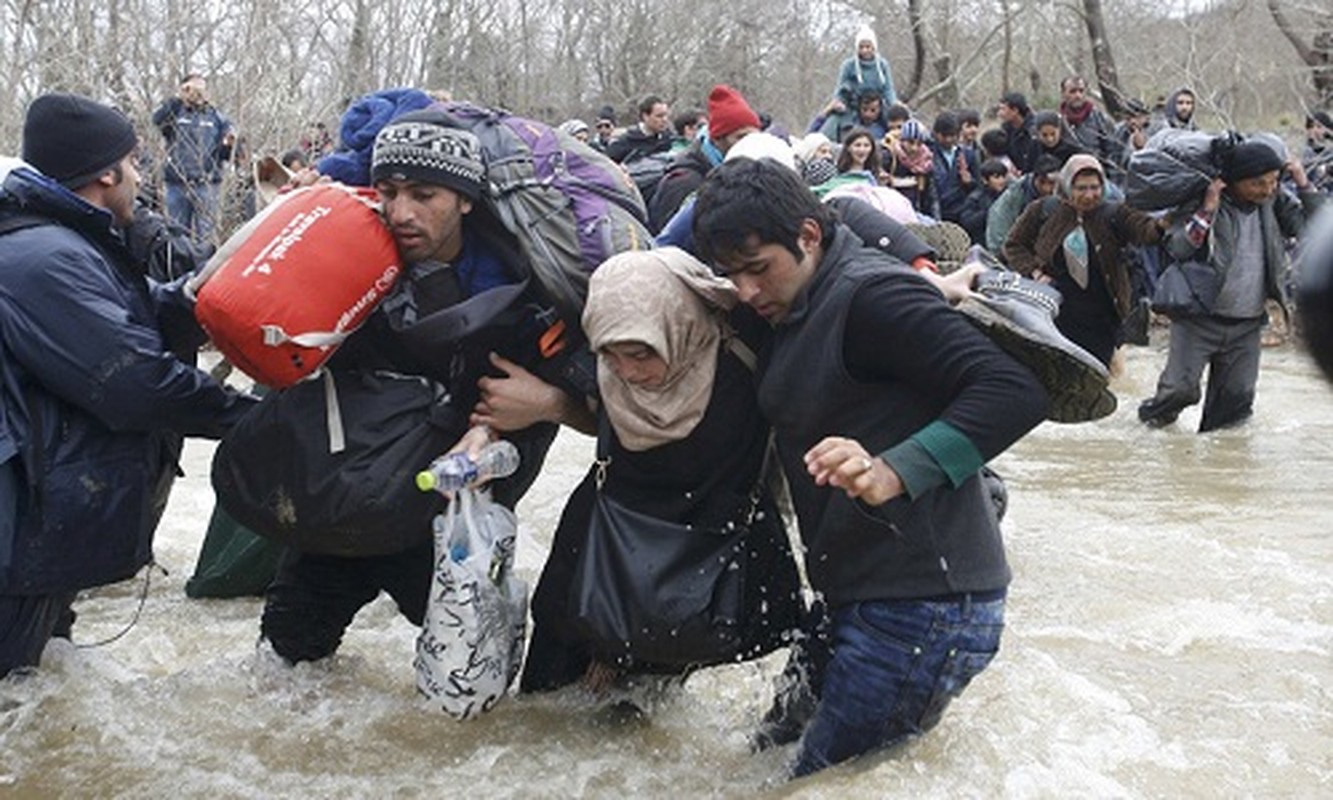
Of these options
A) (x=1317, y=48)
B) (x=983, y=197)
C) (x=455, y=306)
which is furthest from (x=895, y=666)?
(x=1317, y=48)

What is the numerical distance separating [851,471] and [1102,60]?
15.8m

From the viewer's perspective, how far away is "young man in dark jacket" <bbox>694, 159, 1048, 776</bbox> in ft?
9.14

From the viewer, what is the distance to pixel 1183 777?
3588 millimetres

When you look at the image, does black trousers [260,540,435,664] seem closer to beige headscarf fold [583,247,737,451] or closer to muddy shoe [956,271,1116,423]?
beige headscarf fold [583,247,737,451]

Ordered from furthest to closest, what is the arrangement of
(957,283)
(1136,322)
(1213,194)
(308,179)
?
(1136,322)
(1213,194)
(308,179)
(957,283)

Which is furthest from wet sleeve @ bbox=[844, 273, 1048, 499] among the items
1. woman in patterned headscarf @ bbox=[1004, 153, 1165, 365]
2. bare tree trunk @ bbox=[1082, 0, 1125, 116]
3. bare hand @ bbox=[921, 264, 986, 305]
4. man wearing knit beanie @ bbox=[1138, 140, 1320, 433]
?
bare tree trunk @ bbox=[1082, 0, 1125, 116]

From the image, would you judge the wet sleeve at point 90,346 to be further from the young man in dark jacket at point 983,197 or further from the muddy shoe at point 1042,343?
the young man in dark jacket at point 983,197

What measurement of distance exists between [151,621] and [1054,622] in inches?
126

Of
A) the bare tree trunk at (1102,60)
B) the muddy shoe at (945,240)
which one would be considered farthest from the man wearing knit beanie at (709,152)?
the bare tree trunk at (1102,60)

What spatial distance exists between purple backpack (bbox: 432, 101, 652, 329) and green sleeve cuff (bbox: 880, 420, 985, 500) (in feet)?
3.07

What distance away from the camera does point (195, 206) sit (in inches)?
372

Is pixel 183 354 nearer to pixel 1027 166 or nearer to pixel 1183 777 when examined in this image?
pixel 1183 777

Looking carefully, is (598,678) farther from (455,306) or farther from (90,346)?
(90,346)

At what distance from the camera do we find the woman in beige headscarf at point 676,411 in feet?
10.2
